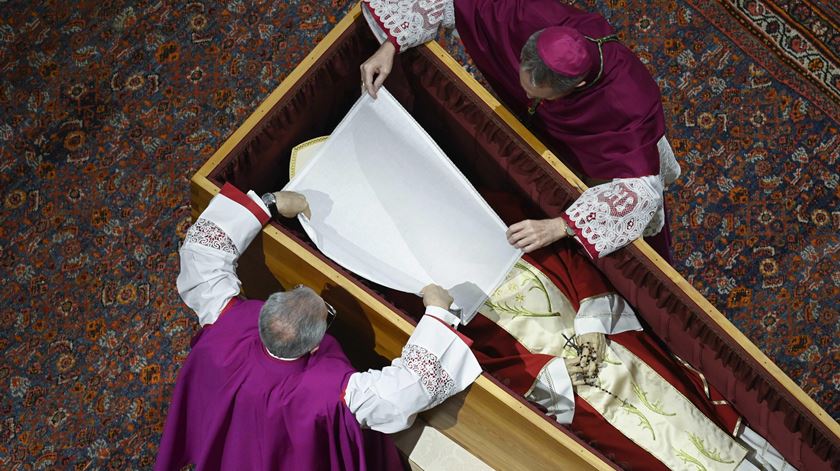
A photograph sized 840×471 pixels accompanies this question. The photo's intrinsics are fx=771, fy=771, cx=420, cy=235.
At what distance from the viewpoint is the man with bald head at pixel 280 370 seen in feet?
6.28

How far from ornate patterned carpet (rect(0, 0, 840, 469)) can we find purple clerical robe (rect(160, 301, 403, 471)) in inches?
32.8

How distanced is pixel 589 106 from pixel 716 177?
1.21m

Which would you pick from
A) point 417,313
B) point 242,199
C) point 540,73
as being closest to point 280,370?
point 242,199

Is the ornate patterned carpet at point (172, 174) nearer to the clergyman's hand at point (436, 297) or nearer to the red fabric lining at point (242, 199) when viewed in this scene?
the red fabric lining at point (242, 199)

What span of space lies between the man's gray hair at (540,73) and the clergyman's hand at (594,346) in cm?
72

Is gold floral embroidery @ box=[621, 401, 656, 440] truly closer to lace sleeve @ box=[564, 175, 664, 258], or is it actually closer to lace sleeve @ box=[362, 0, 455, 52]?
lace sleeve @ box=[564, 175, 664, 258]

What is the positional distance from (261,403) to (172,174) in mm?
1359

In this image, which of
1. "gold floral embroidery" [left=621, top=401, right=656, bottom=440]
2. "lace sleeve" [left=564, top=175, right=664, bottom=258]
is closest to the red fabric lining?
"lace sleeve" [left=564, top=175, right=664, bottom=258]

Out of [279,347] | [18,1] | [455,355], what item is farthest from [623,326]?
[18,1]

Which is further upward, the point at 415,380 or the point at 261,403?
the point at 415,380

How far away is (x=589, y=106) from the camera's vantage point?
211cm

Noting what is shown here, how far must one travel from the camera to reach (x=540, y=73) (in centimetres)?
195

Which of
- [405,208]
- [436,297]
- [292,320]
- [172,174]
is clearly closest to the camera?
[292,320]

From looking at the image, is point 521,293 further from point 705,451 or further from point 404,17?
point 404,17
